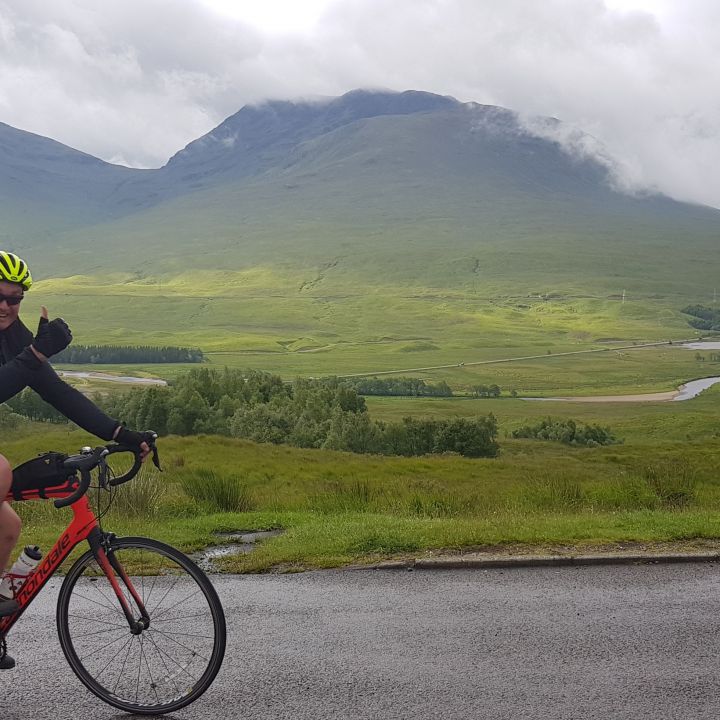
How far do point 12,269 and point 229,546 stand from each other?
6461mm

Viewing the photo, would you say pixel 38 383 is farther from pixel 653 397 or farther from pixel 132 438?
pixel 653 397

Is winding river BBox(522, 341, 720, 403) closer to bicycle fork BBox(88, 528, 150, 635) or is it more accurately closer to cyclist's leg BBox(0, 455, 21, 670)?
bicycle fork BBox(88, 528, 150, 635)

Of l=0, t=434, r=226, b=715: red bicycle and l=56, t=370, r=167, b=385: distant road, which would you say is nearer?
l=0, t=434, r=226, b=715: red bicycle

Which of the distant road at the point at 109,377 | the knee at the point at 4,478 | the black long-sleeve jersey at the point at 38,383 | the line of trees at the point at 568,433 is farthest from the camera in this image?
the distant road at the point at 109,377

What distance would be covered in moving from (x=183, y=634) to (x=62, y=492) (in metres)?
1.31

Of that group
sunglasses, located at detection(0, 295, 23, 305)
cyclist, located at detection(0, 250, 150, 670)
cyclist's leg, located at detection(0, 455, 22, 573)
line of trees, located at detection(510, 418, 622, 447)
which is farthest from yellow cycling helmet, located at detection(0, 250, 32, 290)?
line of trees, located at detection(510, 418, 622, 447)

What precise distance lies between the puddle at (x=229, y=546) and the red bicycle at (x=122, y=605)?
3856mm

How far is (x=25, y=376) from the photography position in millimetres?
5777

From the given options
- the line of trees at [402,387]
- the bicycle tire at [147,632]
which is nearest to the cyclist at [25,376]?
the bicycle tire at [147,632]

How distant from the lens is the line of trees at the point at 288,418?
268 feet

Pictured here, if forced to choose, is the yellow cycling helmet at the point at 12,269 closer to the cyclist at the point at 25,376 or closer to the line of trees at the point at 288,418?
the cyclist at the point at 25,376

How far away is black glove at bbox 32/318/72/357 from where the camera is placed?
18.9 feet

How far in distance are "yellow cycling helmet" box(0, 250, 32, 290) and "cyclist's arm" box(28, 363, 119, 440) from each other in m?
0.70

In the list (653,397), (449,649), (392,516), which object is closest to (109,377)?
(653,397)
